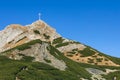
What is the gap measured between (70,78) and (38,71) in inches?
603

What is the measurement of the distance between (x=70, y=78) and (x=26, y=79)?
26855mm

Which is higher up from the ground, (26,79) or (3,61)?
(3,61)

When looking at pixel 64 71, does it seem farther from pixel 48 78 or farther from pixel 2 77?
pixel 2 77

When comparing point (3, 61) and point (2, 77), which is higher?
point (3, 61)

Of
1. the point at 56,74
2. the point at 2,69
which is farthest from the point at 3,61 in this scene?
the point at 56,74

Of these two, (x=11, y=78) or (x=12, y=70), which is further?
(x=12, y=70)

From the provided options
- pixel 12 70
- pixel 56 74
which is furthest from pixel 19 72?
pixel 56 74

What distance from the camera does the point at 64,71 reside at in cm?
19762

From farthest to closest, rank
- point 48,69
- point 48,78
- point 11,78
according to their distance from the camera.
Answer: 1. point 48,69
2. point 48,78
3. point 11,78

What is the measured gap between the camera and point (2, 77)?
552ft

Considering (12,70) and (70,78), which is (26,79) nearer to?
(12,70)

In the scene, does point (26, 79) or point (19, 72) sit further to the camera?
point (19, 72)

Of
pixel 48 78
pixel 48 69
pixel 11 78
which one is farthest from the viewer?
pixel 48 69

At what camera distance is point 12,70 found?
180 meters
